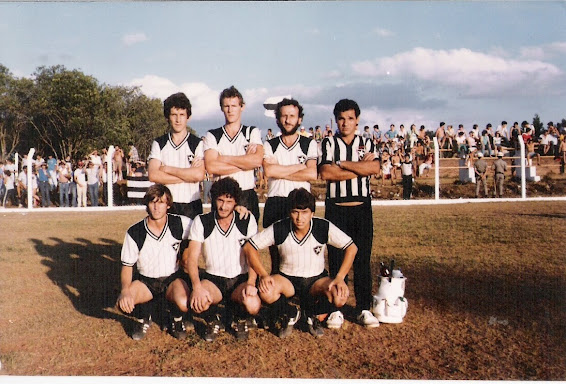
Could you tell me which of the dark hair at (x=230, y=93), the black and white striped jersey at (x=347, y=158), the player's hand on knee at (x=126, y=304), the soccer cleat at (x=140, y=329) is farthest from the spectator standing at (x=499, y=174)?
the player's hand on knee at (x=126, y=304)

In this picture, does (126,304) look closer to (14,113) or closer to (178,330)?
(178,330)

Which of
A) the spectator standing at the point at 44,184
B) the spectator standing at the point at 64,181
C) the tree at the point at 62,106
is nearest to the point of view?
the tree at the point at 62,106

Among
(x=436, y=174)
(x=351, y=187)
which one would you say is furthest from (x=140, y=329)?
(x=436, y=174)

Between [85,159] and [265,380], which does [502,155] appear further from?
[265,380]

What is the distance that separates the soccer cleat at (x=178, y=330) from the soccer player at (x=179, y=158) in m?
0.91

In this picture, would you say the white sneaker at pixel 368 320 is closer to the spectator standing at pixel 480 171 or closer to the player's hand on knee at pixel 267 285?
the player's hand on knee at pixel 267 285

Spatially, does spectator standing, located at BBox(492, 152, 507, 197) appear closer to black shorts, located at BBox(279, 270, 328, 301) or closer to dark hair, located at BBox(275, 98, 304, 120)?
dark hair, located at BBox(275, 98, 304, 120)

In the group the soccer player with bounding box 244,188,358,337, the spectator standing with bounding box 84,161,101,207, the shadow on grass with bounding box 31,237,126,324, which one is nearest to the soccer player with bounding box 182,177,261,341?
the soccer player with bounding box 244,188,358,337

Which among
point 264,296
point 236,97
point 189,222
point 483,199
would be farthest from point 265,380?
point 483,199

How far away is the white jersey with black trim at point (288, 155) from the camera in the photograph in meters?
4.09

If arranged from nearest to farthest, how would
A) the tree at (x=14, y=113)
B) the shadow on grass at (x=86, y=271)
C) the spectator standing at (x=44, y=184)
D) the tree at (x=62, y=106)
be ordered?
the shadow on grass at (x=86, y=271), the tree at (x=14, y=113), the tree at (x=62, y=106), the spectator standing at (x=44, y=184)

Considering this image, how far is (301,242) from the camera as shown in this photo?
3.79m

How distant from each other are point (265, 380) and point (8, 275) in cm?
351

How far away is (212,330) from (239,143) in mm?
1548
